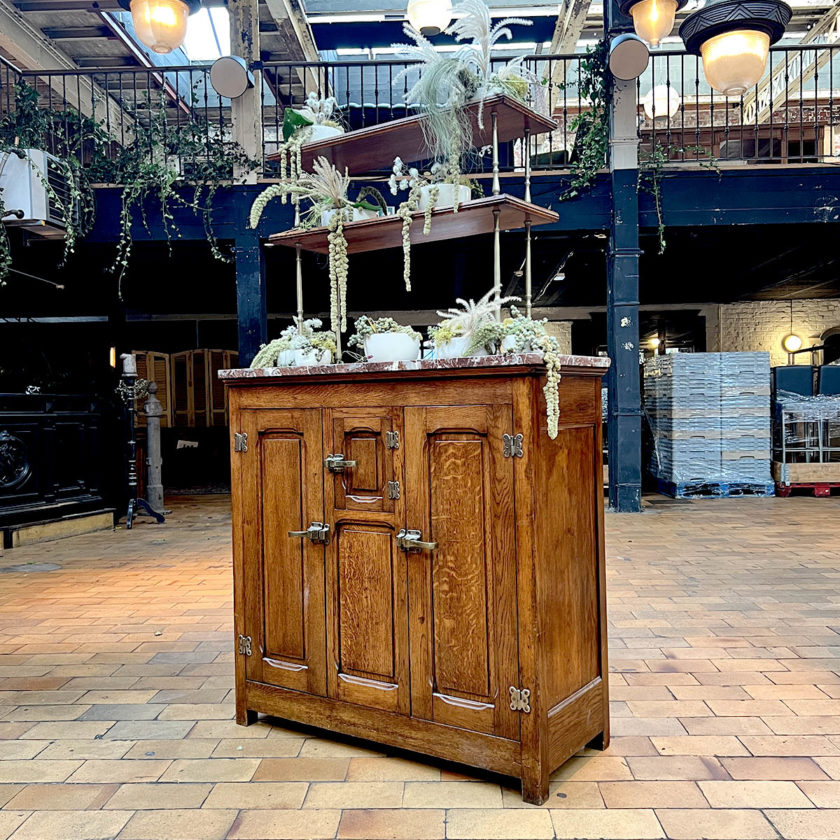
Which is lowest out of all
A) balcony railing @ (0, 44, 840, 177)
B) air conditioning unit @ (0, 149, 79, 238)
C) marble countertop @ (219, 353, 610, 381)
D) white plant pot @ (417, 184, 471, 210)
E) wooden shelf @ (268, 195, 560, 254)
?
marble countertop @ (219, 353, 610, 381)

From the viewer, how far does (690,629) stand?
3.49 m

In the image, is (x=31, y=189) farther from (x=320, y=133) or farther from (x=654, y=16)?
(x=654, y=16)

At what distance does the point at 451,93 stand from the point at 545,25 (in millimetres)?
8958

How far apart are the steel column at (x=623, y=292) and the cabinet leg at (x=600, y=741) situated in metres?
5.11

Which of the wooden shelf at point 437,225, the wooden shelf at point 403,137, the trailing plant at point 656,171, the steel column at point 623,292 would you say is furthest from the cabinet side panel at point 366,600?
the trailing plant at point 656,171

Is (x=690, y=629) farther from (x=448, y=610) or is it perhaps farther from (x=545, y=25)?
(x=545, y=25)

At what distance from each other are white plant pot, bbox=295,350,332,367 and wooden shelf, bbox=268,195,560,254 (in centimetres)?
45

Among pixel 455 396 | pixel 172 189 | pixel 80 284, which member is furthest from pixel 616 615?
pixel 80 284

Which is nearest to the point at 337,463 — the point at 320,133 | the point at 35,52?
the point at 320,133

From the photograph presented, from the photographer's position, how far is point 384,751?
228 centimetres

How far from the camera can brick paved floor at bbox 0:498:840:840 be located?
1883mm

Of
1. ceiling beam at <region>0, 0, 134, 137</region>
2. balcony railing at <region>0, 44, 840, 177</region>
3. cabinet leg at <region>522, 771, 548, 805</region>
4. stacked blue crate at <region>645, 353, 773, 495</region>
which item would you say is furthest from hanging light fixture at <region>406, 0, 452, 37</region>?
cabinet leg at <region>522, 771, 548, 805</region>

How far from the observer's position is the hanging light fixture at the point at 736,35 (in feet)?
16.5

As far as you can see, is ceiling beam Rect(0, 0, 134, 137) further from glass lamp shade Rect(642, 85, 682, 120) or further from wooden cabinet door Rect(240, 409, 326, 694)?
wooden cabinet door Rect(240, 409, 326, 694)
